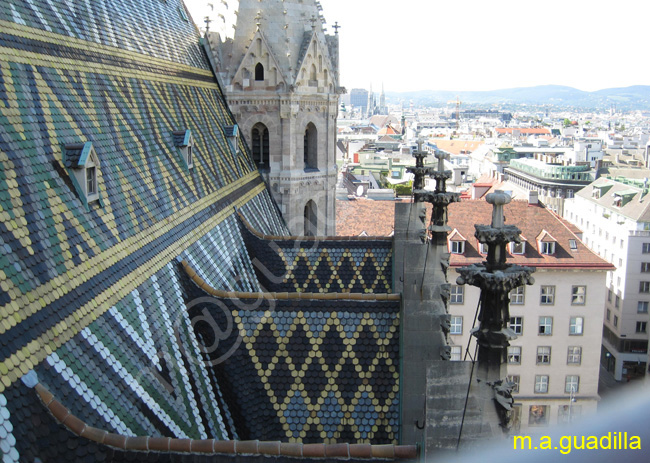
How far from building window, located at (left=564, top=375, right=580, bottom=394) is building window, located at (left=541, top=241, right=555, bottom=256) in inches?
389

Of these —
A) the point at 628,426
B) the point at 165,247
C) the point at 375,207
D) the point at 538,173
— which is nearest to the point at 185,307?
the point at 165,247

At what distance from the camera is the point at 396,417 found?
15188 millimetres

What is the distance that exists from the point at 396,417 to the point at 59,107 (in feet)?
31.5

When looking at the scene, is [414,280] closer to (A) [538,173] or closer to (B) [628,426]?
(B) [628,426]

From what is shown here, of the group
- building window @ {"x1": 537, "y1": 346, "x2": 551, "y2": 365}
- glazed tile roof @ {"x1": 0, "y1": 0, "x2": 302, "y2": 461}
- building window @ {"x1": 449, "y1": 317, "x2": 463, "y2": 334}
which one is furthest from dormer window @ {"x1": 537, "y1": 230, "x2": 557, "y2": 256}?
glazed tile roof @ {"x1": 0, "y1": 0, "x2": 302, "y2": 461}

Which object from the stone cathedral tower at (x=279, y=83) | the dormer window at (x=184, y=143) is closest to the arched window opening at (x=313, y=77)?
the stone cathedral tower at (x=279, y=83)

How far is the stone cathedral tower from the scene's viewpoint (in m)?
31.0

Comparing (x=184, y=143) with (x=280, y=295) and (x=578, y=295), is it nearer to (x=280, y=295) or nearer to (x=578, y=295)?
(x=280, y=295)

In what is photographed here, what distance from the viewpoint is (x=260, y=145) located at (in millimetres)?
32156

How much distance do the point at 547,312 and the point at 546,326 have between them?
45.4 inches

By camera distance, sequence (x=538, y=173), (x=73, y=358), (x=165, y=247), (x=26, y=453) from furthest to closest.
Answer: (x=538, y=173) < (x=165, y=247) < (x=73, y=358) < (x=26, y=453)

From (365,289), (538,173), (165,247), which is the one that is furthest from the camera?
(538,173)

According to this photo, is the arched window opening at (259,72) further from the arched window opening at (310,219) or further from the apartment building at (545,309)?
the apartment building at (545,309)

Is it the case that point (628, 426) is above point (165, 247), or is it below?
above
